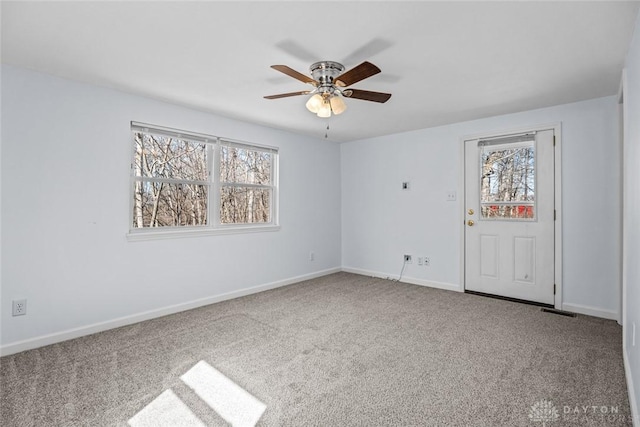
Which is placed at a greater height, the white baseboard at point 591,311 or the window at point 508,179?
the window at point 508,179

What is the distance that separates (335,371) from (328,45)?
225 cm

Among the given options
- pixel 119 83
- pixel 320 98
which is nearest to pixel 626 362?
pixel 320 98

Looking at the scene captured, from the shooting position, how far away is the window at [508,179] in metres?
3.83

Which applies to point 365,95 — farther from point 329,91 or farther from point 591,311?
point 591,311

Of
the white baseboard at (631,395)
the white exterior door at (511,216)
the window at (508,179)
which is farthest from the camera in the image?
the window at (508,179)

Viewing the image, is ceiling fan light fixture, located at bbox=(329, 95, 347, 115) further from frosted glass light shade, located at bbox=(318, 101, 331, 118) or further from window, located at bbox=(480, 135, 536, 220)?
window, located at bbox=(480, 135, 536, 220)

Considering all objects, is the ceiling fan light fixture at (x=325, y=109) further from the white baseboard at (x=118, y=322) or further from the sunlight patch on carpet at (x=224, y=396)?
the white baseboard at (x=118, y=322)

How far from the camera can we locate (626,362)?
2.21 metres

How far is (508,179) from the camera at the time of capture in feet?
13.0

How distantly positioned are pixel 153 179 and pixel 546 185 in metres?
4.31

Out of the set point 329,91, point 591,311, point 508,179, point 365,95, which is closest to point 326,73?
point 329,91

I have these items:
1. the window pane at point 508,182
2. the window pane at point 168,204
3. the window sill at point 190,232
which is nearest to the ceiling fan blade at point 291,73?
the window pane at point 168,204

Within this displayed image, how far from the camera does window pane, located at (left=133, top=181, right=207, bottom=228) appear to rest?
3.40 metres

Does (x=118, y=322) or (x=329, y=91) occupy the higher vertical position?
(x=329, y=91)
